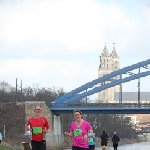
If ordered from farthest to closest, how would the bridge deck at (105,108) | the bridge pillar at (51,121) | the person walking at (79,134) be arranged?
the bridge deck at (105,108), the bridge pillar at (51,121), the person walking at (79,134)

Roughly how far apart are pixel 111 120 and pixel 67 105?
42459 millimetres

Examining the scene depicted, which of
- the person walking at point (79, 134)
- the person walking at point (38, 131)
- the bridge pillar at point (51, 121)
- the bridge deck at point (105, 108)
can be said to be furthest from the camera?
the bridge deck at point (105, 108)

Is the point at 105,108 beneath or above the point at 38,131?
above

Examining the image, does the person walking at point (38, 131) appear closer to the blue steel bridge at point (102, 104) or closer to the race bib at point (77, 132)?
the race bib at point (77, 132)

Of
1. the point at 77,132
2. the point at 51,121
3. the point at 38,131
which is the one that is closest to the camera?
the point at 77,132

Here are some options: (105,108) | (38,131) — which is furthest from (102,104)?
(38,131)

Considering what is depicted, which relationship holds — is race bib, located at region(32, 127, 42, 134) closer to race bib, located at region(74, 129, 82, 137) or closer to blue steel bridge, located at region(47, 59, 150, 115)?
race bib, located at region(74, 129, 82, 137)

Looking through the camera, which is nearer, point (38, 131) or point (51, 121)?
point (38, 131)

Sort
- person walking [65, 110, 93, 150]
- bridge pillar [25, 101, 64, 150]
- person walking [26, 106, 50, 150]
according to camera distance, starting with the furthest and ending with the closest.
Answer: bridge pillar [25, 101, 64, 150]
person walking [26, 106, 50, 150]
person walking [65, 110, 93, 150]

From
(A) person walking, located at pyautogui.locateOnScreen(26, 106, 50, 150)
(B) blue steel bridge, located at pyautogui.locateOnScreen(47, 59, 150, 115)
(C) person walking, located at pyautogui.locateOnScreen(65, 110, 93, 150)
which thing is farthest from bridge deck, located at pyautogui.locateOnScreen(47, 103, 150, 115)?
(C) person walking, located at pyautogui.locateOnScreen(65, 110, 93, 150)

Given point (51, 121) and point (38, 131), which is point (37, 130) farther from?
point (51, 121)

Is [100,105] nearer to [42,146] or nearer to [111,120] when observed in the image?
[111,120]

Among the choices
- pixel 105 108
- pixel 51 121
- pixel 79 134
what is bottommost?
pixel 79 134

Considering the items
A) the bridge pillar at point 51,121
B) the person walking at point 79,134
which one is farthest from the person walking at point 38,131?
the bridge pillar at point 51,121
